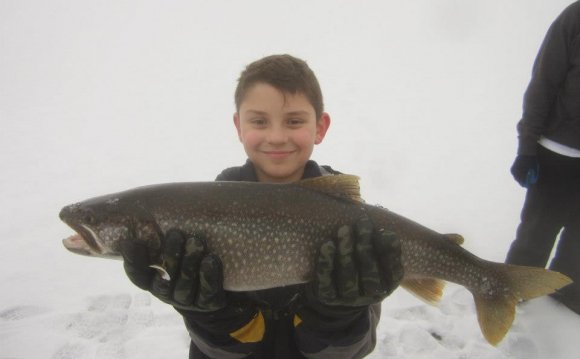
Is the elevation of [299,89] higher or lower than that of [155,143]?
higher

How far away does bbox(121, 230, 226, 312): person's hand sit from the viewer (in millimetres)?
2195

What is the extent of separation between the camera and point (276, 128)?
2822mm

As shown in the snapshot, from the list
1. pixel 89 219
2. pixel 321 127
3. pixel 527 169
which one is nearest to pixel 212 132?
pixel 321 127

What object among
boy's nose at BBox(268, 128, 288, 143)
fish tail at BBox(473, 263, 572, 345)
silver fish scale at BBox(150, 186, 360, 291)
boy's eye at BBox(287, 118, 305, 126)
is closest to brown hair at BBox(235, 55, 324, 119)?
boy's eye at BBox(287, 118, 305, 126)

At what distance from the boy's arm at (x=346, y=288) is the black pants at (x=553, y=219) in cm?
246

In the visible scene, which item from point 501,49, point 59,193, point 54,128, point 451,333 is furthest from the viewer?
point 501,49

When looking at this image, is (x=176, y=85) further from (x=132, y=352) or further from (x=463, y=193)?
(x=132, y=352)

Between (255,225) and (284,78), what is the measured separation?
122 cm

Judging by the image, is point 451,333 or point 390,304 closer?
point 451,333

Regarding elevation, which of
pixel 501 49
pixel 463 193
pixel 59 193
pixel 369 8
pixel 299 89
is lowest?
pixel 59 193

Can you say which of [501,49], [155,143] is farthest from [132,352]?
[501,49]

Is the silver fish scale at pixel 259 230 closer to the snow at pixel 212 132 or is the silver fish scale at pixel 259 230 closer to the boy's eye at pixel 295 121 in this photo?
the boy's eye at pixel 295 121

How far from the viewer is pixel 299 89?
2.92 metres

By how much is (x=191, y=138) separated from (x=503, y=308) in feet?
35.4
